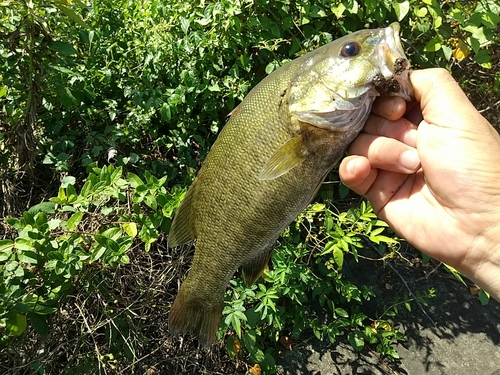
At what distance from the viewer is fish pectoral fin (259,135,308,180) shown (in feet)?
5.52

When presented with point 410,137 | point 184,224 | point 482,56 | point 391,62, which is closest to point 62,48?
point 184,224

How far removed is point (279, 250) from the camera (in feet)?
9.07

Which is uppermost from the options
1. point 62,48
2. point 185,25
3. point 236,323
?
point 62,48

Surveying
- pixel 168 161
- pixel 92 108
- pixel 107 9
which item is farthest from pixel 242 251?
pixel 107 9

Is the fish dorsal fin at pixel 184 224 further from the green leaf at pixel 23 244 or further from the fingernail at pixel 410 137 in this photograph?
the fingernail at pixel 410 137

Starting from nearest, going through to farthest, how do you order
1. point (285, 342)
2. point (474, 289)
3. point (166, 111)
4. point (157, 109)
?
point (166, 111) < point (157, 109) < point (285, 342) < point (474, 289)

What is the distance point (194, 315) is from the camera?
2.17 m

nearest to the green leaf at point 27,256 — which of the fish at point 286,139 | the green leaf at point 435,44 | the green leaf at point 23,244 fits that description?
the green leaf at point 23,244

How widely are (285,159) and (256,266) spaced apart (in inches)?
25.8

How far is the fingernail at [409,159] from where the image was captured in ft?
6.26

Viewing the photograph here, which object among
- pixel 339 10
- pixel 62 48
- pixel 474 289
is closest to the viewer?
pixel 62 48

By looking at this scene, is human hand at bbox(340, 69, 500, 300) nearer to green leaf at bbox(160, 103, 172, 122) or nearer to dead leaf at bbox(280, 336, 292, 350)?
green leaf at bbox(160, 103, 172, 122)

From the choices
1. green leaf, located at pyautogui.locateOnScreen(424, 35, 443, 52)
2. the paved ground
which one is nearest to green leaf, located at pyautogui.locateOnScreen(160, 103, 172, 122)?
green leaf, located at pyautogui.locateOnScreen(424, 35, 443, 52)

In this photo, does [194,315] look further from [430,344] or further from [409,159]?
[430,344]
